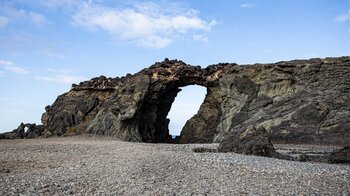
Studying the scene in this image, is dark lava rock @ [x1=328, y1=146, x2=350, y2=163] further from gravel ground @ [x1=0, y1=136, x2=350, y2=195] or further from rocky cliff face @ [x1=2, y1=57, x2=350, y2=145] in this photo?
rocky cliff face @ [x1=2, y1=57, x2=350, y2=145]

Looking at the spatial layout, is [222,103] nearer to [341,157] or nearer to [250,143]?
[250,143]

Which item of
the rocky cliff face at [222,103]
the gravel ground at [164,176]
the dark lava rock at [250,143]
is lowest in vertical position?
the gravel ground at [164,176]

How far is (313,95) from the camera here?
29656mm

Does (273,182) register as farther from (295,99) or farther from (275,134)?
→ (295,99)

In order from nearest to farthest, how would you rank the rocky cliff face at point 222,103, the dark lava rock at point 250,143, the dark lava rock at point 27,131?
the dark lava rock at point 250,143 < the rocky cliff face at point 222,103 < the dark lava rock at point 27,131

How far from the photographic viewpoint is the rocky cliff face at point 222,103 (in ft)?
93.6

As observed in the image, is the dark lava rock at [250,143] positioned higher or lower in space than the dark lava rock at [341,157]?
higher

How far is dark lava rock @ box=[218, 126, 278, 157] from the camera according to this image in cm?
1922

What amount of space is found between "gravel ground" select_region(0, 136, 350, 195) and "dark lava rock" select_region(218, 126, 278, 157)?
2.91m

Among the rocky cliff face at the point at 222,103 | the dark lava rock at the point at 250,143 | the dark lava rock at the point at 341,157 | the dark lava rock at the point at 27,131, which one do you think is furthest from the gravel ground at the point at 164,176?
the dark lava rock at the point at 27,131

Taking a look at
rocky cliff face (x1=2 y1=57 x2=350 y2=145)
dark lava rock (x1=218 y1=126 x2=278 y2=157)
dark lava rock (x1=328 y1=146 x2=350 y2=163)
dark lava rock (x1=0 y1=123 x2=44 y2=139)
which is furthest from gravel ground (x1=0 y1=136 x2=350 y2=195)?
dark lava rock (x1=0 y1=123 x2=44 y2=139)

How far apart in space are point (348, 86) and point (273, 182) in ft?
66.1

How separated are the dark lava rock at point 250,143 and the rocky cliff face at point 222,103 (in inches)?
39.5

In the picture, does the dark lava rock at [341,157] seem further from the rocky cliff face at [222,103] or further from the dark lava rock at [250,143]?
the rocky cliff face at [222,103]
